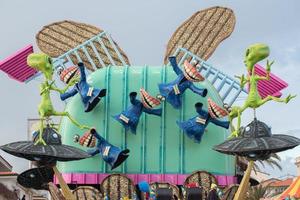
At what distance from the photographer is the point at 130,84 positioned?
14008mm

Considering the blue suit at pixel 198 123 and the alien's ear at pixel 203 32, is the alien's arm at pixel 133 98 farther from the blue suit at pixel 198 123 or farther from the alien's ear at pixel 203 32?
the alien's ear at pixel 203 32

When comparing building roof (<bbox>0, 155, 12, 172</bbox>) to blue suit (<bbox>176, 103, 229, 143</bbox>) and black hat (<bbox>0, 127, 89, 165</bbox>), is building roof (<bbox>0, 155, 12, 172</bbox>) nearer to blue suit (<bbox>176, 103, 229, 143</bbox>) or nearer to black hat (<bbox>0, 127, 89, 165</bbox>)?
blue suit (<bbox>176, 103, 229, 143</bbox>)

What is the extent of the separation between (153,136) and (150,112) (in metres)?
0.59

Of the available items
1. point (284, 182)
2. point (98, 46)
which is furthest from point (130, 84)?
point (284, 182)

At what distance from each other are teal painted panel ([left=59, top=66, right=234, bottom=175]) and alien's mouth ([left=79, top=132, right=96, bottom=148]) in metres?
0.44

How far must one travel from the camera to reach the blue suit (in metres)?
13.1

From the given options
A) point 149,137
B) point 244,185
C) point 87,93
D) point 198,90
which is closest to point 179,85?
point 198,90

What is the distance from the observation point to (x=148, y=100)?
42.8 ft

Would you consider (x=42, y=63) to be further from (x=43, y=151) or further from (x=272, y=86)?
(x=272, y=86)

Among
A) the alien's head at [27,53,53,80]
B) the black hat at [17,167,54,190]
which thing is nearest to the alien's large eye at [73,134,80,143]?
the black hat at [17,167,54,190]

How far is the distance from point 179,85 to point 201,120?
932 mm

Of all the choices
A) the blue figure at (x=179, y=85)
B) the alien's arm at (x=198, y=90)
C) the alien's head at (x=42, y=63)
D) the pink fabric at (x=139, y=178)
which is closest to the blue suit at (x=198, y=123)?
the alien's arm at (x=198, y=90)

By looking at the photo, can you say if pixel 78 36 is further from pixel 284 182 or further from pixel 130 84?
pixel 284 182

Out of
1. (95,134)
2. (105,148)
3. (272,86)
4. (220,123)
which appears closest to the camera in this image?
(95,134)
